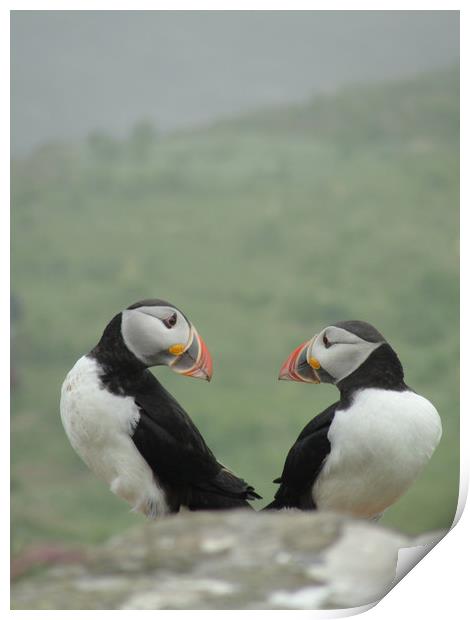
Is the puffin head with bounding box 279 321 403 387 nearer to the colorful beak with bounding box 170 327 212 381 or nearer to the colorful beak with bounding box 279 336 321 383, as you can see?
the colorful beak with bounding box 279 336 321 383

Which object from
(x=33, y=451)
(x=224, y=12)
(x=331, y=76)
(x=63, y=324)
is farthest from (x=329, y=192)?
(x=33, y=451)

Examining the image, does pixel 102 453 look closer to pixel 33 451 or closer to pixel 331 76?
pixel 33 451

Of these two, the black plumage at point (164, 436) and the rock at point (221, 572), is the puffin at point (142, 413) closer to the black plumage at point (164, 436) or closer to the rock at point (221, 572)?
the black plumage at point (164, 436)

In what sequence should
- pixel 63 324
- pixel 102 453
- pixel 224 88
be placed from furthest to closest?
pixel 224 88 → pixel 63 324 → pixel 102 453

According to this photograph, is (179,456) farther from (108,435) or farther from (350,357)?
(350,357)

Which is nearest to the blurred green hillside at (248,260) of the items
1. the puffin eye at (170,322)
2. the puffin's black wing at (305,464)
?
the puffin's black wing at (305,464)

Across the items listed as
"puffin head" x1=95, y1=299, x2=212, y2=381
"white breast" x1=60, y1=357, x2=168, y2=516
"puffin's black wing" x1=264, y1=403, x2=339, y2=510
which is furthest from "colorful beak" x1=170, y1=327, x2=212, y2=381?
"puffin's black wing" x1=264, y1=403, x2=339, y2=510
